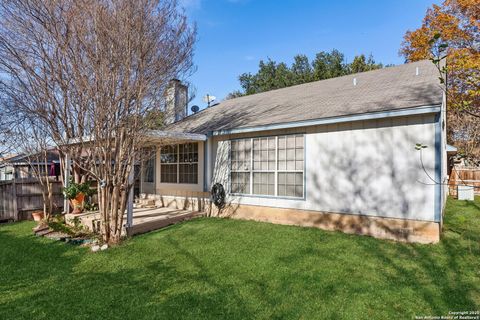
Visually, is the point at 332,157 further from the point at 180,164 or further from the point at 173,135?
the point at 180,164

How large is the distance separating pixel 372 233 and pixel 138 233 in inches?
227

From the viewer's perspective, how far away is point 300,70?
95.2ft

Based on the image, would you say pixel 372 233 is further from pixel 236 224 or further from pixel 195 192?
pixel 195 192

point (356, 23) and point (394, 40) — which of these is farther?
point (394, 40)

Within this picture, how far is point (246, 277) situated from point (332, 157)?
4114 millimetres

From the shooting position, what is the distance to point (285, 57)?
29766 mm

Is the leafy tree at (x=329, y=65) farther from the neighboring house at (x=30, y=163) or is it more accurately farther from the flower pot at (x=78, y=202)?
the flower pot at (x=78, y=202)

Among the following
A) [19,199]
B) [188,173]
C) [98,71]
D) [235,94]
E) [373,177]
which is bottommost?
[19,199]

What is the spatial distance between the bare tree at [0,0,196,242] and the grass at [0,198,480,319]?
1558 mm

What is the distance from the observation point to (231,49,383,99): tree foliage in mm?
25442

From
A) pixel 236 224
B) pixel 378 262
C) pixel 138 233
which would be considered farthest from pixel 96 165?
pixel 378 262

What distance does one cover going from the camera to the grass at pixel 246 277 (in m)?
3.81

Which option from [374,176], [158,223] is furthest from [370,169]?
[158,223]

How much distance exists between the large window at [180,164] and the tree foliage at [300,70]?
61.1 ft
